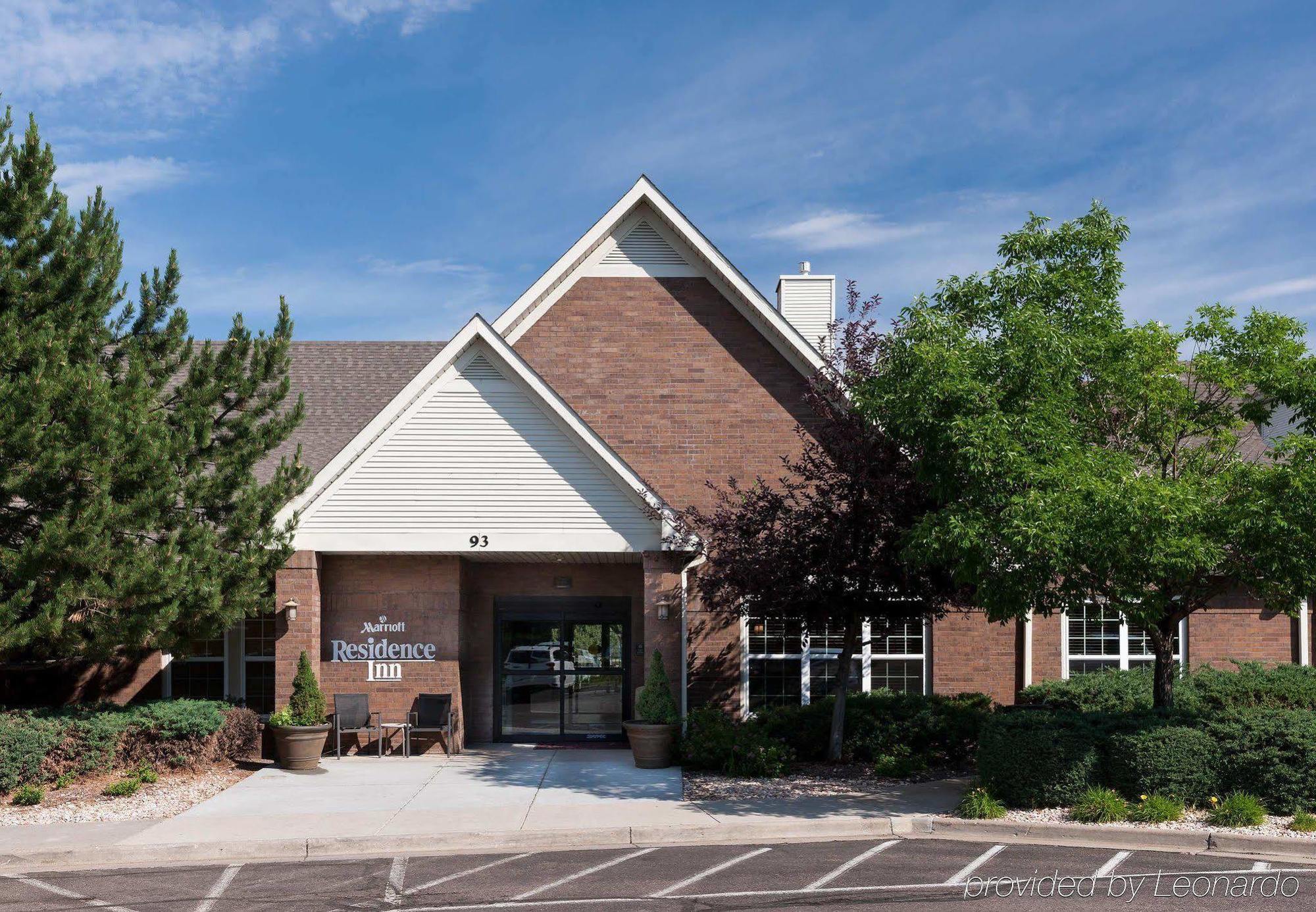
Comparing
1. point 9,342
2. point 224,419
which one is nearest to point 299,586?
point 224,419

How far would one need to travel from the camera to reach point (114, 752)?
14938mm

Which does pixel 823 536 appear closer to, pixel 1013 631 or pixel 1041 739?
pixel 1041 739

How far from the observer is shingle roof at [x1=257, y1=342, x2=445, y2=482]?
21766 mm

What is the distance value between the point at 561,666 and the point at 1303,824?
12.0 metres

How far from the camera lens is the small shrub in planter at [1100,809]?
12.4m

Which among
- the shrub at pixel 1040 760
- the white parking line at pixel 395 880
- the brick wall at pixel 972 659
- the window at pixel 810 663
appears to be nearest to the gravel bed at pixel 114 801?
the white parking line at pixel 395 880

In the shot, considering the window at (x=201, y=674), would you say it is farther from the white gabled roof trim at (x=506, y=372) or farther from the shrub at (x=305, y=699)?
the white gabled roof trim at (x=506, y=372)

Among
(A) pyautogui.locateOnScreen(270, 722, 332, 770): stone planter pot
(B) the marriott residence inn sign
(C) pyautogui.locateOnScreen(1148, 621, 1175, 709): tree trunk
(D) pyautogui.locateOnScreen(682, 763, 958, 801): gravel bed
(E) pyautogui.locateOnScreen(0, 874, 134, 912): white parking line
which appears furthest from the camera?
(B) the marriott residence inn sign

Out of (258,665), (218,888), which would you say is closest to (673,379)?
(258,665)

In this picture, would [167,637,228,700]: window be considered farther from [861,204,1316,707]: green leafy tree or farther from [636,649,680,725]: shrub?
[861,204,1316,707]: green leafy tree

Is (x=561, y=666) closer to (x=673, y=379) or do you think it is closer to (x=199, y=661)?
(x=673, y=379)

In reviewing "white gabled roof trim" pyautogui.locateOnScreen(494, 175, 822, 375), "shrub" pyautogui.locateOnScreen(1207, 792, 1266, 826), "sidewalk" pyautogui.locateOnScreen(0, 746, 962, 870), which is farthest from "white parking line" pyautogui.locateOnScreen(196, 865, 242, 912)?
"white gabled roof trim" pyautogui.locateOnScreen(494, 175, 822, 375)

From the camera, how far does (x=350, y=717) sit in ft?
58.8

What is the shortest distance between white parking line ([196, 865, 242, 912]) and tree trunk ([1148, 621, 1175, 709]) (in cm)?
1064
